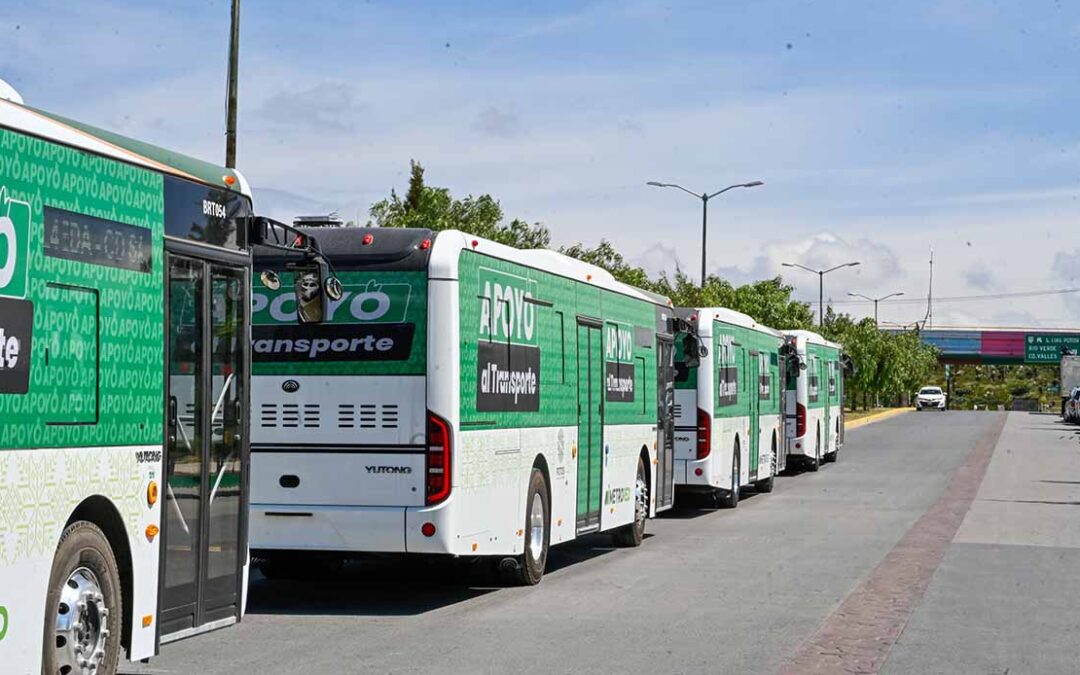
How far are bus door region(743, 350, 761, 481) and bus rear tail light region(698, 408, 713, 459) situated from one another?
11.6 feet

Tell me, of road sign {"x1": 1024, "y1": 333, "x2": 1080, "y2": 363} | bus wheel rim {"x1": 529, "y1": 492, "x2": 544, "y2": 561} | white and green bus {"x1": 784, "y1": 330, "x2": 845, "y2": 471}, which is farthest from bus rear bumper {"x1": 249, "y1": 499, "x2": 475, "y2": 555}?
road sign {"x1": 1024, "y1": 333, "x2": 1080, "y2": 363}

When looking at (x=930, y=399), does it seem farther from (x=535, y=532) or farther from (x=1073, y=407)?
(x=535, y=532)

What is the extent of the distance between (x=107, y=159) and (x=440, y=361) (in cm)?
496

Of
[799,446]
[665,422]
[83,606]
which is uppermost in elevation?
[665,422]

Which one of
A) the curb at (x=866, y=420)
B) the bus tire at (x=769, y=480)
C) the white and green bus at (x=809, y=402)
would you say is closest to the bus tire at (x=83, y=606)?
the bus tire at (x=769, y=480)

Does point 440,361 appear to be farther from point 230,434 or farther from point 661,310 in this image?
point 661,310

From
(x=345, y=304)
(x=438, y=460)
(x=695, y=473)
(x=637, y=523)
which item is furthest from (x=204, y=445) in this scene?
(x=695, y=473)

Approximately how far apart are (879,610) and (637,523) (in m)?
6.28

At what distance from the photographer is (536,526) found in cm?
1538

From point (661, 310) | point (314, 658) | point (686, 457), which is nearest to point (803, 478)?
point (686, 457)

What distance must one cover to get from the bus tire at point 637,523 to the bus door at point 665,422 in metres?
0.96

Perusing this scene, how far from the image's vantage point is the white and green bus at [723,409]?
80.7 feet

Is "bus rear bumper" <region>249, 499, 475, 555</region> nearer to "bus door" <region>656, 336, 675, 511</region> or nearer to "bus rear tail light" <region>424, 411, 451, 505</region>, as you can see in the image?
"bus rear tail light" <region>424, 411, 451, 505</region>

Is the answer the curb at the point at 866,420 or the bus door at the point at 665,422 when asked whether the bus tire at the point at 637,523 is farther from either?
the curb at the point at 866,420
